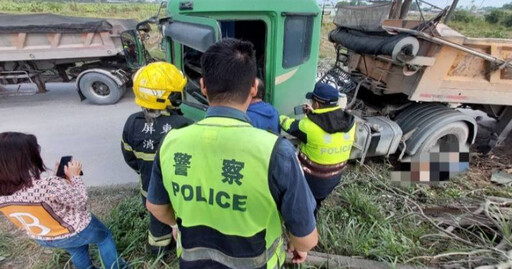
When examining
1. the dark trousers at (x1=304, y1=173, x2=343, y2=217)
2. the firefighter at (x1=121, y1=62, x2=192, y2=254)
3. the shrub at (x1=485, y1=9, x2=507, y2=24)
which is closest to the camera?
the firefighter at (x1=121, y1=62, x2=192, y2=254)

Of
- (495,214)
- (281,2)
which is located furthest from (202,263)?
(495,214)

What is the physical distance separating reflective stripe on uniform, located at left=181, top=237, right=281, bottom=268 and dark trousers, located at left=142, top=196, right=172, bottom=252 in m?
0.96

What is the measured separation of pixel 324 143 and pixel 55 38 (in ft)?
20.2

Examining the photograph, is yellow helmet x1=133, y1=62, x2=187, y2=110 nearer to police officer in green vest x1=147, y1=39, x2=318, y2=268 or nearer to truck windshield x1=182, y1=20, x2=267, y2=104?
police officer in green vest x1=147, y1=39, x2=318, y2=268

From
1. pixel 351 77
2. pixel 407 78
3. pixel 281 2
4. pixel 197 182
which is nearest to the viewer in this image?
pixel 197 182

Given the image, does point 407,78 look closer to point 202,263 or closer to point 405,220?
point 405,220

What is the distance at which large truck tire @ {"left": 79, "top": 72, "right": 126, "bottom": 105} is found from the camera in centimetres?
595

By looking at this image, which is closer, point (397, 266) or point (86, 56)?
point (397, 266)

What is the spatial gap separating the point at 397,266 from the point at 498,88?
121 inches

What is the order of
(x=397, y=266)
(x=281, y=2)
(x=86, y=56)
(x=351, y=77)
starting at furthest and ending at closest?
(x=86, y=56)
(x=351, y=77)
(x=281, y=2)
(x=397, y=266)

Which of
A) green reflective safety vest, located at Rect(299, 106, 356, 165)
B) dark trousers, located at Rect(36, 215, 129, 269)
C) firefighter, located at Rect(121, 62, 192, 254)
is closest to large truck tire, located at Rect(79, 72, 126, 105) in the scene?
firefighter, located at Rect(121, 62, 192, 254)

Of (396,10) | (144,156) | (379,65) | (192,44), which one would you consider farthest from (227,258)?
(396,10)

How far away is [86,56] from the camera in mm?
6098

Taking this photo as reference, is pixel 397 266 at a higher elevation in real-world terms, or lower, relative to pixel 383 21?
lower
